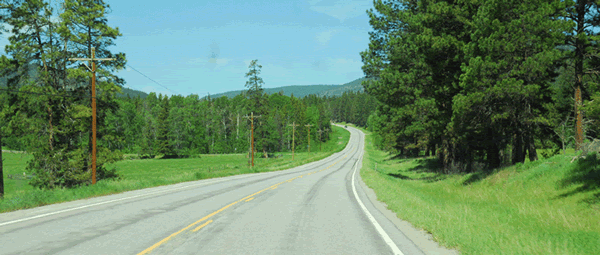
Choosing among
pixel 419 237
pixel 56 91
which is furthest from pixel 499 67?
pixel 56 91

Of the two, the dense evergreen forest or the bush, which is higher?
the dense evergreen forest

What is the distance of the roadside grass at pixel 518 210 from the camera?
736cm

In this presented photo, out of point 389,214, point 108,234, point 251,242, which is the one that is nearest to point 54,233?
point 108,234

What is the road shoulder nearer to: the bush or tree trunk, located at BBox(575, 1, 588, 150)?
tree trunk, located at BBox(575, 1, 588, 150)

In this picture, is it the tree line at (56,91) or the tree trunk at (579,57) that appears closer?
the tree trunk at (579,57)

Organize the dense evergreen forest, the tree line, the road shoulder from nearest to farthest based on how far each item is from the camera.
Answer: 1. the road shoulder
2. the dense evergreen forest
3. the tree line

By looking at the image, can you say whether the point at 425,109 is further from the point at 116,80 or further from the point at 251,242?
the point at 116,80

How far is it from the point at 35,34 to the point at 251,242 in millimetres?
27533

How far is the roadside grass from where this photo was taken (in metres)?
7.36

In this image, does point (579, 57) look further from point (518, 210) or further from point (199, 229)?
point (199, 229)

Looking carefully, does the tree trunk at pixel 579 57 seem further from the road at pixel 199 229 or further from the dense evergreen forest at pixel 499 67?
the road at pixel 199 229

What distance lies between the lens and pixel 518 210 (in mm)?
13883

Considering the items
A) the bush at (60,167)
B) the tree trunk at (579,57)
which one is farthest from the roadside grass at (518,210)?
the bush at (60,167)

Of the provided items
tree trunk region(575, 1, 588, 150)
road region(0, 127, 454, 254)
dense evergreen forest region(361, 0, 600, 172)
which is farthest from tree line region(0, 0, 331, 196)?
tree trunk region(575, 1, 588, 150)
